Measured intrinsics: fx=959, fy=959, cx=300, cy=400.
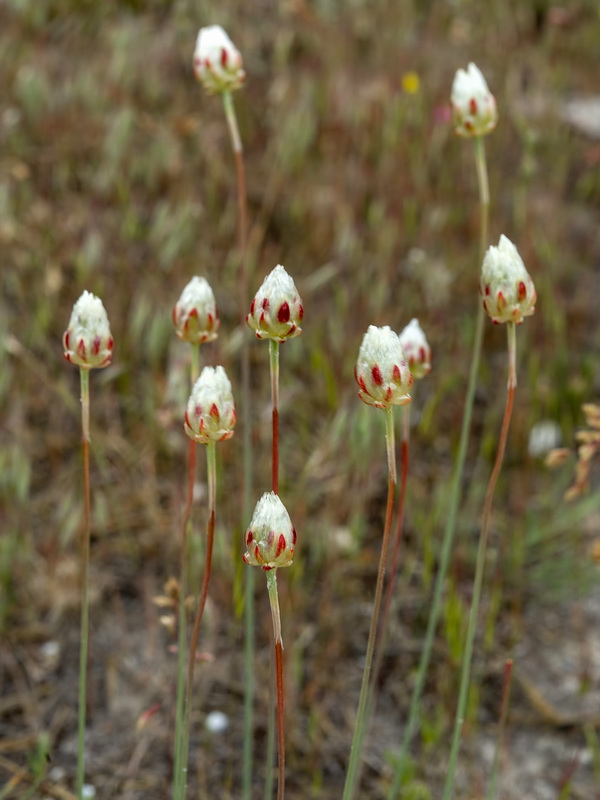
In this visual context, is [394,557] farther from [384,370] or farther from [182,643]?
[384,370]

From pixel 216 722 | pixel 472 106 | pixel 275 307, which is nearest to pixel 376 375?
pixel 275 307

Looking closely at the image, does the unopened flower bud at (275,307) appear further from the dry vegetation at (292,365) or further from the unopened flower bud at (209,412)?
the dry vegetation at (292,365)

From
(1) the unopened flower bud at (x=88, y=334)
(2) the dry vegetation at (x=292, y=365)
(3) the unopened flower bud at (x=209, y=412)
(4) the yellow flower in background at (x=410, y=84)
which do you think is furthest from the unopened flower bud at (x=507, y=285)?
(4) the yellow flower in background at (x=410, y=84)

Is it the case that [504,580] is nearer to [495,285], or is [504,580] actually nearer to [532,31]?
[495,285]

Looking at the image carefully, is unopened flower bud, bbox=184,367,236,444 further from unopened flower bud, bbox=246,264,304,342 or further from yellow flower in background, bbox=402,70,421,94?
yellow flower in background, bbox=402,70,421,94

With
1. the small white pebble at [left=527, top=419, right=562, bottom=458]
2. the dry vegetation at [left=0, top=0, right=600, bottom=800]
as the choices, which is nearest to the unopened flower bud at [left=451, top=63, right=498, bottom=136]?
the dry vegetation at [left=0, top=0, right=600, bottom=800]

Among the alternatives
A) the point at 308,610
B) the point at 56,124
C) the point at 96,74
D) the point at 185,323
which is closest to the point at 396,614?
the point at 308,610

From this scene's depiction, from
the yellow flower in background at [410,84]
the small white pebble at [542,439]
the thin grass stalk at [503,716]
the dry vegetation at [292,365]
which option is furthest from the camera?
the yellow flower in background at [410,84]
